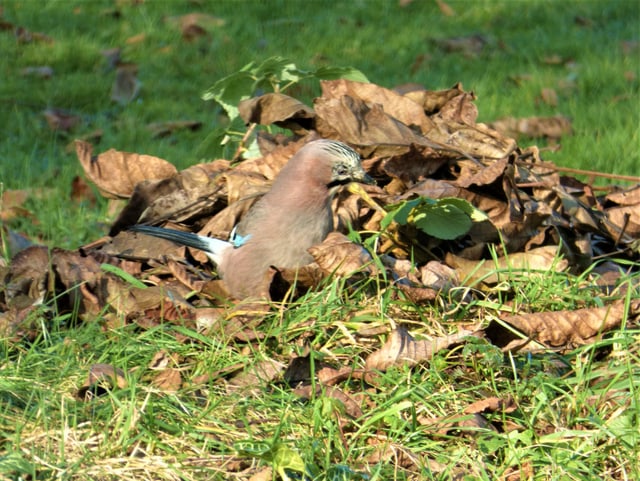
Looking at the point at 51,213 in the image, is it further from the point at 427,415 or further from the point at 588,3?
the point at 588,3

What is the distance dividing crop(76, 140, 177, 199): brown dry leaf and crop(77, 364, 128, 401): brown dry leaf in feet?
5.24

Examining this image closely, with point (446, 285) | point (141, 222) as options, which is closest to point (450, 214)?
point (446, 285)

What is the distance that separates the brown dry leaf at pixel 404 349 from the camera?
3016 mm

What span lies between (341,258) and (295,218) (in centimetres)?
25

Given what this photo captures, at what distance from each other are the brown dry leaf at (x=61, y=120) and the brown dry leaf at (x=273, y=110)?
2.91 metres

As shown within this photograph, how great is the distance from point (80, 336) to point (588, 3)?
7239mm

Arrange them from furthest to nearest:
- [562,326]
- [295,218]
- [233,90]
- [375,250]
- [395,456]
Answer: [233,90], [375,250], [295,218], [562,326], [395,456]

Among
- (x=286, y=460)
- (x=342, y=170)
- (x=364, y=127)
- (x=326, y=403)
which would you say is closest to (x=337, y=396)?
(x=326, y=403)

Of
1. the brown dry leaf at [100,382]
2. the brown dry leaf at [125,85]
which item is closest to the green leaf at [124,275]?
the brown dry leaf at [100,382]

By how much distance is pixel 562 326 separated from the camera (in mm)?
3227

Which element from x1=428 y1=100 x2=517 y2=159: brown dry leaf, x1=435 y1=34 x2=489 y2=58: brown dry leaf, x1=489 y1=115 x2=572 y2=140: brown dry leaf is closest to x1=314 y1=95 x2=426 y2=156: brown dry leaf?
x1=428 y1=100 x2=517 y2=159: brown dry leaf

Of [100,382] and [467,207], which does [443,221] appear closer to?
[467,207]

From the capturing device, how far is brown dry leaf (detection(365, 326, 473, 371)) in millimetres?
3016

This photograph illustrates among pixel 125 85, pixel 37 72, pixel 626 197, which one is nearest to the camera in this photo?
pixel 626 197
